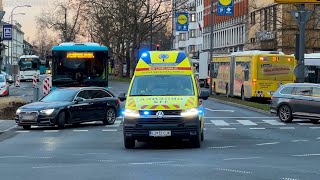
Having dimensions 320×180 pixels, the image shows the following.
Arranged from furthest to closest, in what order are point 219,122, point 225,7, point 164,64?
point 225,7 < point 219,122 < point 164,64

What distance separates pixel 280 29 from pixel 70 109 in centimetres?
4219

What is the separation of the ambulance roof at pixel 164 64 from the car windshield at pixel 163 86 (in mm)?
192

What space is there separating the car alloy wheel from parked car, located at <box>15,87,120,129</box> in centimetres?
658

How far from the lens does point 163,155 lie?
48.5 ft

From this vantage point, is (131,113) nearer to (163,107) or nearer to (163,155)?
(163,107)

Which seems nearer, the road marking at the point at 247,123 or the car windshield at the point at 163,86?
the car windshield at the point at 163,86

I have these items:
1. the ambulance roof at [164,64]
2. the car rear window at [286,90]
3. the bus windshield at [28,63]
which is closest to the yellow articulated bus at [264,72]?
the car rear window at [286,90]

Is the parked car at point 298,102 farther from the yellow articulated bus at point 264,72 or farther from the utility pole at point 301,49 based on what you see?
the yellow articulated bus at point 264,72

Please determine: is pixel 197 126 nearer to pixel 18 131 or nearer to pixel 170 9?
pixel 18 131

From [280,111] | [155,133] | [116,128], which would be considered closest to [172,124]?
[155,133]

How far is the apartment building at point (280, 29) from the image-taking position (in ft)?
197

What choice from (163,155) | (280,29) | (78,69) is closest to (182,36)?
(280,29)

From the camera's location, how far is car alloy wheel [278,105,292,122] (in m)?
26.3

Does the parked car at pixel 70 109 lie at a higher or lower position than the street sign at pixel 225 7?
lower
